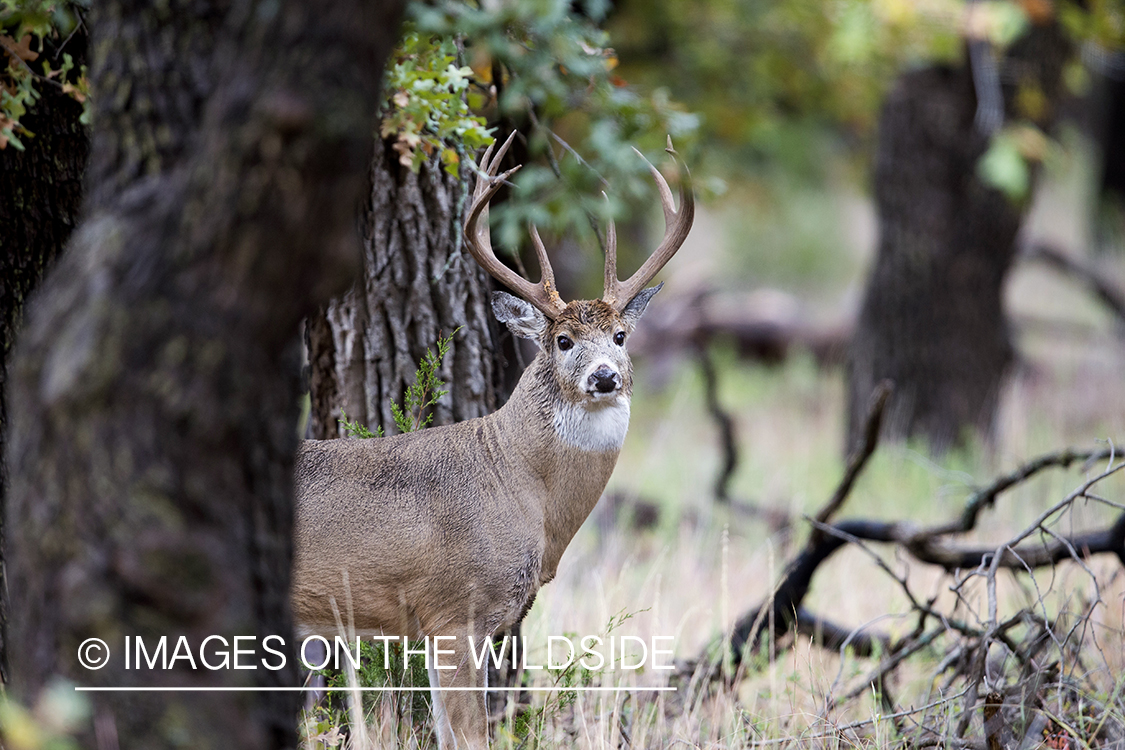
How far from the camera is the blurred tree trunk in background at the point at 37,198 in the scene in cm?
345

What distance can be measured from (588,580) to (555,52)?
4351mm

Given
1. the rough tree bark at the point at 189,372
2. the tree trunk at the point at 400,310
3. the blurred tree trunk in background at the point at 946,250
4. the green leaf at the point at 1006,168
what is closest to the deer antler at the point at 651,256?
the tree trunk at the point at 400,310

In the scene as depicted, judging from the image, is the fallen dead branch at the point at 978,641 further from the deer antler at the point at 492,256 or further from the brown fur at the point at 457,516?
the deer antler at the point at 492,256

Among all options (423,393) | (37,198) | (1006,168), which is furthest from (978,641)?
(1006,168)

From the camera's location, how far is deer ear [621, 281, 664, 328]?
3959mm

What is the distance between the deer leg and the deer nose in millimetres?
919

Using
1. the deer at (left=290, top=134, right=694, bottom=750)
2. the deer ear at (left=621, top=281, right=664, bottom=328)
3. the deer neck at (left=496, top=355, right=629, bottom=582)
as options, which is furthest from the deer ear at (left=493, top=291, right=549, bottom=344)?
the deer ear at (left=621, top=281, right=664, bottom=328)

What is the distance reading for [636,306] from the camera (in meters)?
4.05

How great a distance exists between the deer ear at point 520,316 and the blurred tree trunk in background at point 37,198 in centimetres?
146

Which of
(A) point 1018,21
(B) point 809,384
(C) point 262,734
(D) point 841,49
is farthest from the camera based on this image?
(B) point 809,384

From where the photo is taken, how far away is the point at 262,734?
218cm

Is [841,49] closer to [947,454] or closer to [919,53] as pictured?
[919,53]

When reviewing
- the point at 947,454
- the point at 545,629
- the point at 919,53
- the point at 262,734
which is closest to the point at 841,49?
the point at 919,53

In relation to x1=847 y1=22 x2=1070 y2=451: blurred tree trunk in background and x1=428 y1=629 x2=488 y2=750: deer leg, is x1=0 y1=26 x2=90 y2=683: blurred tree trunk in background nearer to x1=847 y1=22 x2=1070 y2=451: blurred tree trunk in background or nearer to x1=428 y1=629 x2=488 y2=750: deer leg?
x1=428 y1=629 x2=488 y2=750: deer leg
